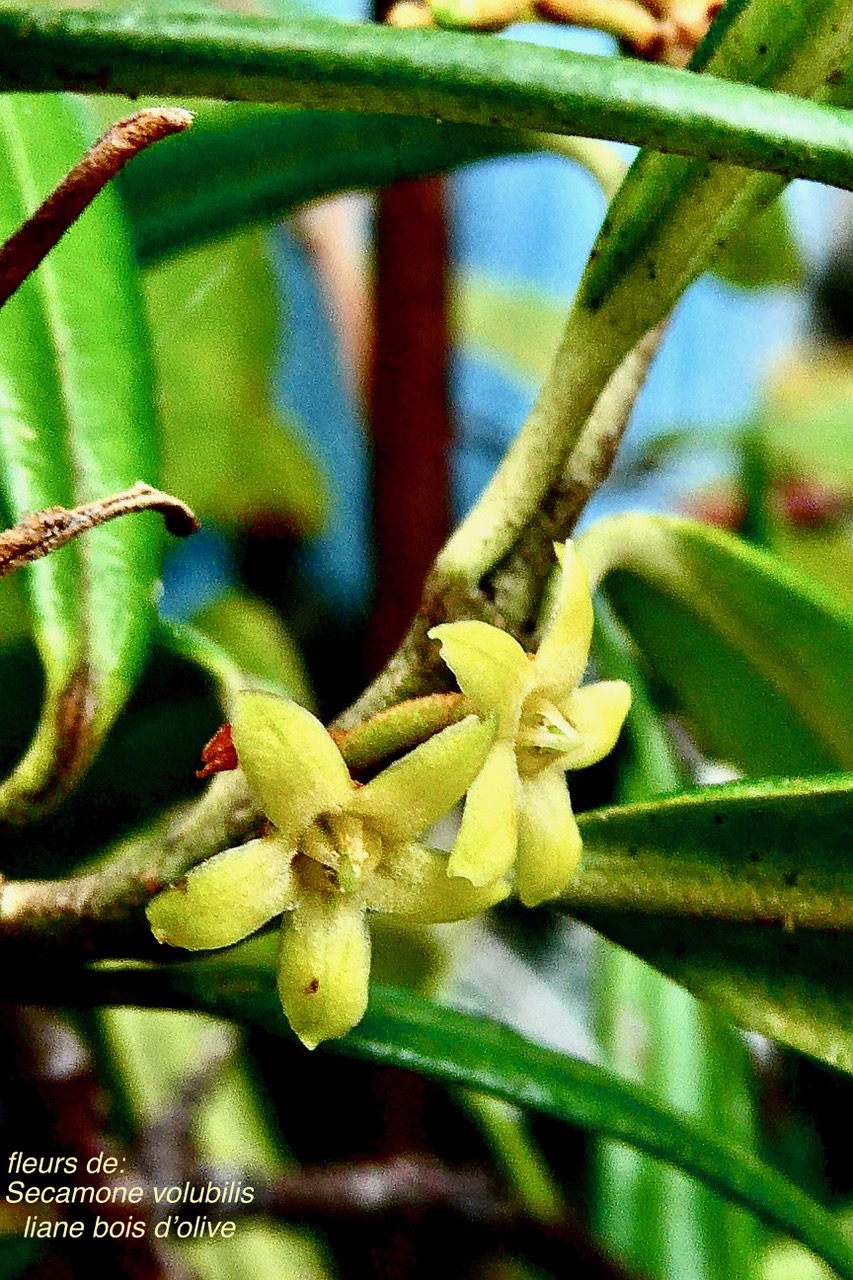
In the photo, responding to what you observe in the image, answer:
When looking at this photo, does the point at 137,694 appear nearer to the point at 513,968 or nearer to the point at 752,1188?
the point at 752,1188

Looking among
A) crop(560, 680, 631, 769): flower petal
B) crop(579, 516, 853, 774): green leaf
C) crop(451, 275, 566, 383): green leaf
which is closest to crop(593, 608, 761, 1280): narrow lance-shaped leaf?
crop(579, 516, 853, 774): green leaf

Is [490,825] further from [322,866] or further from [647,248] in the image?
[647,248]

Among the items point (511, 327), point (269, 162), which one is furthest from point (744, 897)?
point (511, 327)

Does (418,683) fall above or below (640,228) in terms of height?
below

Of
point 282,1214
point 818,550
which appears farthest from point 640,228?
point 818,550

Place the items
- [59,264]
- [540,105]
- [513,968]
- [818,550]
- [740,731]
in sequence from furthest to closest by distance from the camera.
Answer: [513,968]
[818,550]
[740,731]
[59,264]
[540,105]

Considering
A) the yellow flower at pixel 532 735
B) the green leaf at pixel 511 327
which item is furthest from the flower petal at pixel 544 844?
the green leaf at pixel 511 327

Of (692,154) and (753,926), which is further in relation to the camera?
(753,926)
